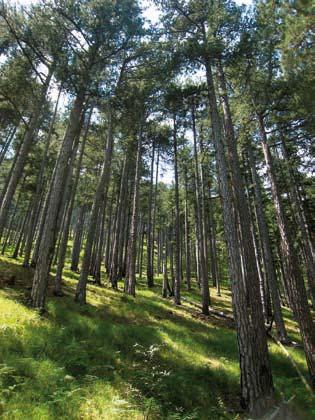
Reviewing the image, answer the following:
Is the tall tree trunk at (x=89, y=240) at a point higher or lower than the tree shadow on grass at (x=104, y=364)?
higher

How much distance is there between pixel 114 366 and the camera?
231 inches

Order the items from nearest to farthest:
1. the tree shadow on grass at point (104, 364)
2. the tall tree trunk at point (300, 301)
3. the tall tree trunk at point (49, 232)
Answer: the tree shadow on grass at point (104, 364) → the tall tree trunk at point (300, 301) → the tall tree trunk at point (49, 232)

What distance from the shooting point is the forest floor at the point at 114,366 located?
406 cm

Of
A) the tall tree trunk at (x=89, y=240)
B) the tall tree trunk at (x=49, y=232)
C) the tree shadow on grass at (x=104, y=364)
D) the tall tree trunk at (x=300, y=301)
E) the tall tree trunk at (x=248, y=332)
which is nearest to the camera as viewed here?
the tree shadow on grass at (x=104, y=364)

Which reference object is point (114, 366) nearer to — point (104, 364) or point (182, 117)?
point (104, 364)

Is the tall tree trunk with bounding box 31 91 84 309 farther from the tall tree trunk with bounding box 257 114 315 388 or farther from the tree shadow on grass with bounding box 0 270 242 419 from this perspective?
the tall tree trunk with bounding box 257 114 315 388

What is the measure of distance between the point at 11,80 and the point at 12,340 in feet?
37.9

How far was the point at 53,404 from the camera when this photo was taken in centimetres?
388

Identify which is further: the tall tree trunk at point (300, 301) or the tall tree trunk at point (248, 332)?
the tall tree trunk at point (300, 301)

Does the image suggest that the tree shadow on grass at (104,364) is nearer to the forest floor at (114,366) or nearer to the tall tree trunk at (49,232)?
the forest floor at (114,366)

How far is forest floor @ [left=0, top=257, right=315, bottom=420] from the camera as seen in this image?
4.06 metres

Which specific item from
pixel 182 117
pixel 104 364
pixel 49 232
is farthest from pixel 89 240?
pixel 182 117

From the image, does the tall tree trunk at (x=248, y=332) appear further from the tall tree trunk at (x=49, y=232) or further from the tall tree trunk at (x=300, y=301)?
the tall tree trunk at (x=49, y=232)

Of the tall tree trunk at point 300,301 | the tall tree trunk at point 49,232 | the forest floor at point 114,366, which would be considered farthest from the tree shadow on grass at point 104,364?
the tall tree trunk at point 300,301
